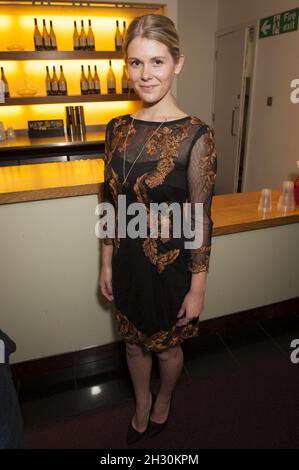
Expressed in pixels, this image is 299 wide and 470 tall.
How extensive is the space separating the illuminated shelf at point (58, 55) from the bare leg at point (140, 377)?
10.8 ft

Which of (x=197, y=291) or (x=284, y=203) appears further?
(x=284, y=203)

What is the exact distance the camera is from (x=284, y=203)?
6.27 ft

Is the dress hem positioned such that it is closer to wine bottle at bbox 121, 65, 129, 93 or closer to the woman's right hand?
the woman's right hand

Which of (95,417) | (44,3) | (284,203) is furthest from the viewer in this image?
(44,3)

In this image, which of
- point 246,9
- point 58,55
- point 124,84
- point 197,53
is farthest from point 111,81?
point 246,9

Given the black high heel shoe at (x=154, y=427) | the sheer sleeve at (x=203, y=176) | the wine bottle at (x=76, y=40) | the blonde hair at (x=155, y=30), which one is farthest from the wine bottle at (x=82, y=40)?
the black high heel shoe at (x=154, y=427)

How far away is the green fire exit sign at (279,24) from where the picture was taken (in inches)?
126

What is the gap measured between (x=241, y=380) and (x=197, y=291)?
2.75ft

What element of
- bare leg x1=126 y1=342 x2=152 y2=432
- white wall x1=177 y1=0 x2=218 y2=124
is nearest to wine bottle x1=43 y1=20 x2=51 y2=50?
white wall x1=177 y1=0 x2=218 y2=124

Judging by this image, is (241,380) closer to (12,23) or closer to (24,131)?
(24,131)

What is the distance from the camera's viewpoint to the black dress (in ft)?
3.39

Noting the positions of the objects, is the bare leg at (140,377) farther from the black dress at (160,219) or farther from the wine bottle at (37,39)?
the wine bottle at (37,39)

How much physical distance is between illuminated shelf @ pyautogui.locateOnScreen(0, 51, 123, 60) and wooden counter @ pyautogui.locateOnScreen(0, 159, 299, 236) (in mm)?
2389


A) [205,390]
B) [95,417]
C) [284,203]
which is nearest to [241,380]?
[205,390]
